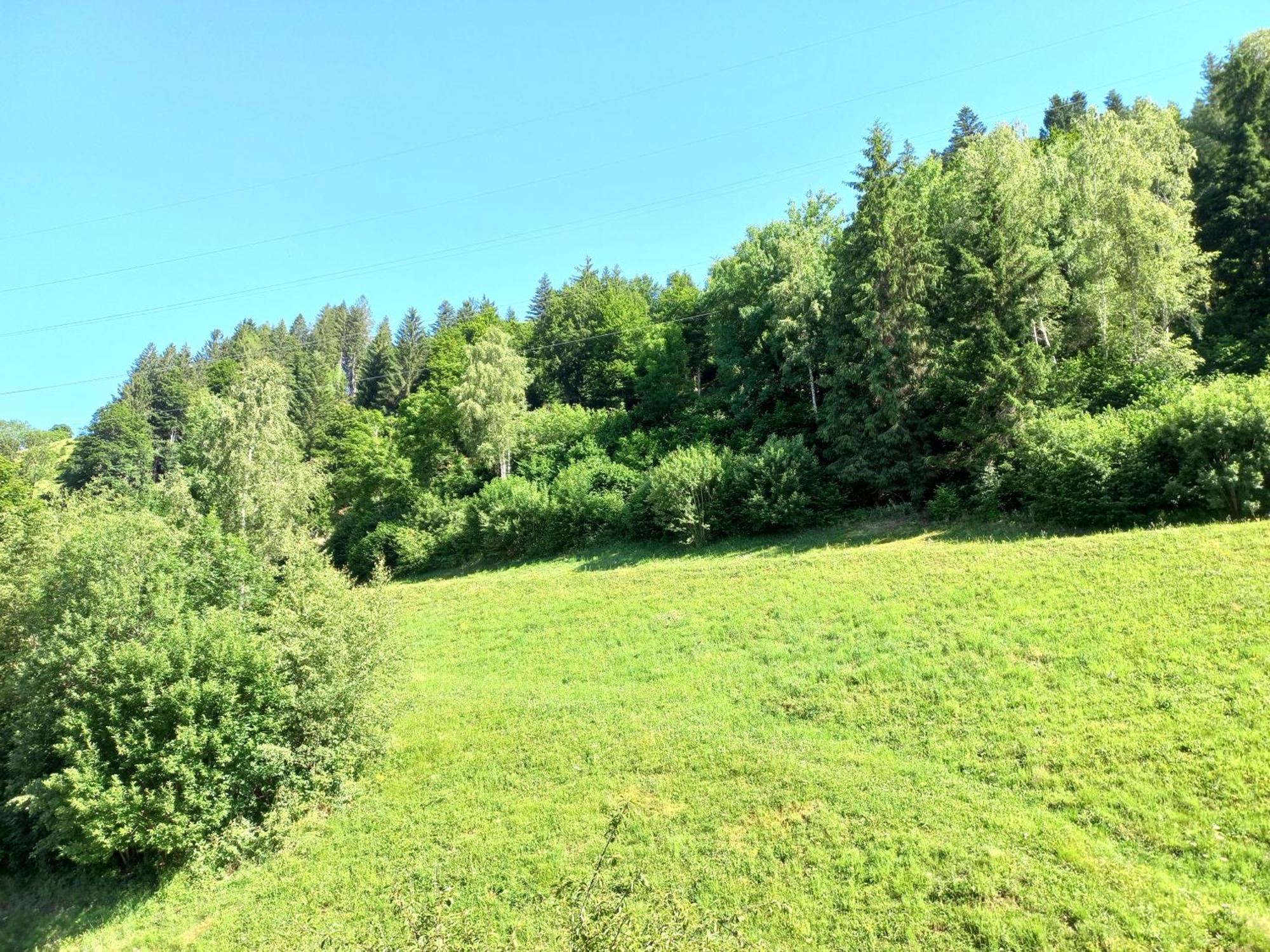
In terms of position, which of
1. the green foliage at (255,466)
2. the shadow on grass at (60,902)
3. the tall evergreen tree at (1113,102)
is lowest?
the shadow on grass at (60,902)

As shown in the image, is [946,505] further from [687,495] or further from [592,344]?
[592,344]

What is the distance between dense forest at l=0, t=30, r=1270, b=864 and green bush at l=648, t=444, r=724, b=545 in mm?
117

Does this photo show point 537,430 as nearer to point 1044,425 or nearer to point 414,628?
point 414,628

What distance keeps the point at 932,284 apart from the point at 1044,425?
7.47 m

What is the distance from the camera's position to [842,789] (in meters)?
9.20

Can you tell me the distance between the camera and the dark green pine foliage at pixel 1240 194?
1164 inches

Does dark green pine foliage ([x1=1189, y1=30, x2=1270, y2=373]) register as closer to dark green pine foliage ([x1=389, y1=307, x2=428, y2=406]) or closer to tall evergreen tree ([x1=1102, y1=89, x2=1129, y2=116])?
tall evergreen tree ([x1=1102, y1=89, x2=1129, y2=116])

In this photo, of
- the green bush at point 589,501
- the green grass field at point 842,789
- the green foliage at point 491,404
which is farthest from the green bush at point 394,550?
the green grass field at point 842,789

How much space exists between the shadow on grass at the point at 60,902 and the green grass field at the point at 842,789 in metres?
0.08

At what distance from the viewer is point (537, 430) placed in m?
40.3

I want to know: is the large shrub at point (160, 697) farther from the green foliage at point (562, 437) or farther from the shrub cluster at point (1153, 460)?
the green foliage at point (562, 437)

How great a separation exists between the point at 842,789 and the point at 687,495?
16.6 m

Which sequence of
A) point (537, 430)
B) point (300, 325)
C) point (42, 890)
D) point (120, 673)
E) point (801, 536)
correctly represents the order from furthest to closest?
point (300, 325) → point (537, 430) → point (801, 536) → point (42, 890) → point (120, 673)

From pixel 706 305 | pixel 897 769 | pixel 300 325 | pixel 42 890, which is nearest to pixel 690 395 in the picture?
pixel 706 305
